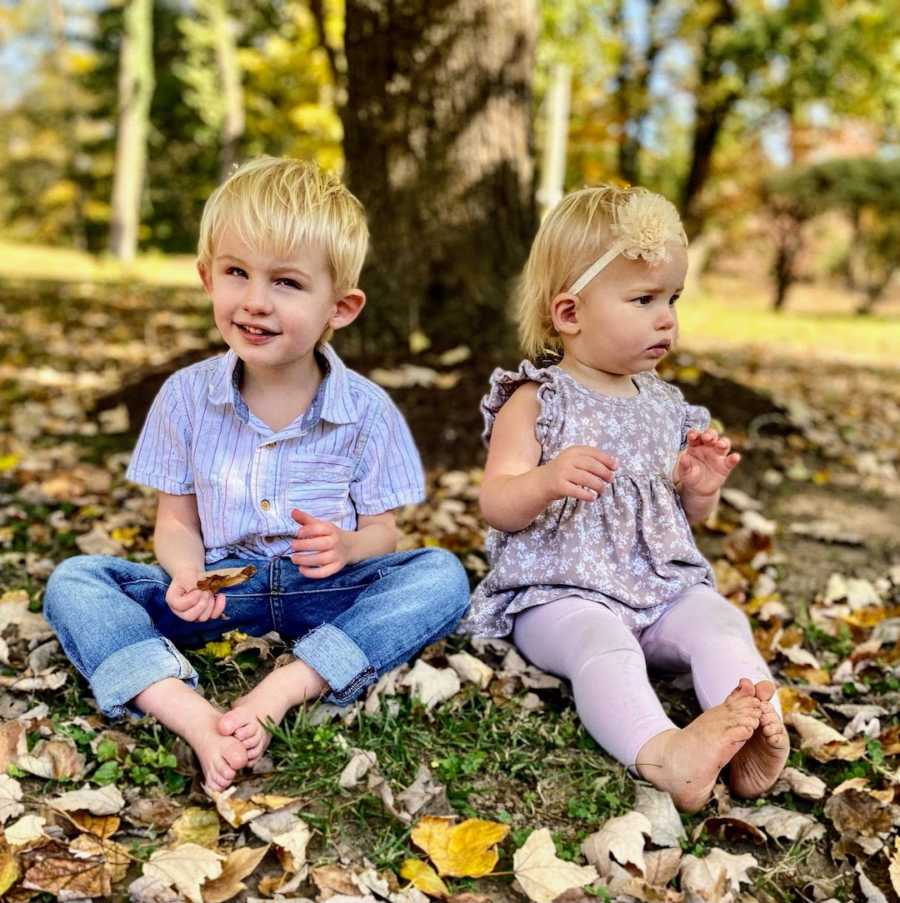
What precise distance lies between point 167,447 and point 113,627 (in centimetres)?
48

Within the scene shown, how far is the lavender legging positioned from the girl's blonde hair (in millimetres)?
989

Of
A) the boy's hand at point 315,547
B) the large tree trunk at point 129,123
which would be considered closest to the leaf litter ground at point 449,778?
the boy's hand at point 315,547

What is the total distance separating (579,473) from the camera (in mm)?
2145

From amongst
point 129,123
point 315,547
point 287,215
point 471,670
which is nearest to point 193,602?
point 315,547

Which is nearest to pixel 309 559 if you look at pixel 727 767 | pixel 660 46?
pixel 727 767

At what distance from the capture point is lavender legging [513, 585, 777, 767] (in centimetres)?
207

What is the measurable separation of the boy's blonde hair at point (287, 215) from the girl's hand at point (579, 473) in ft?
2.22

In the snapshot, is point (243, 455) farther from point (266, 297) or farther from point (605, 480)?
point (605, 480)

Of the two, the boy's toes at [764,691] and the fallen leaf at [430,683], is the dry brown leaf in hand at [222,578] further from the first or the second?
the boy's toes at [764,691]

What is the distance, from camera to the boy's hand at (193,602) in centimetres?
211

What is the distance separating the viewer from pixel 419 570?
2.37m

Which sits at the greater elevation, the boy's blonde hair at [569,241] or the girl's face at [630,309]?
the boy's blonde hair at [569,241]

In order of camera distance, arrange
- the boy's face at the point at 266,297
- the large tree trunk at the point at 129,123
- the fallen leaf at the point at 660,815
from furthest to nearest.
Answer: the large tree trunk at the point at 129,123
the boy's face at the point at 266,297
the fallen leaf at the point at 660,815

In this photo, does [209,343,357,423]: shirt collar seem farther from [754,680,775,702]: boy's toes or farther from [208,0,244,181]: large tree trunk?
[208,0,244,181]: large tree trunk
